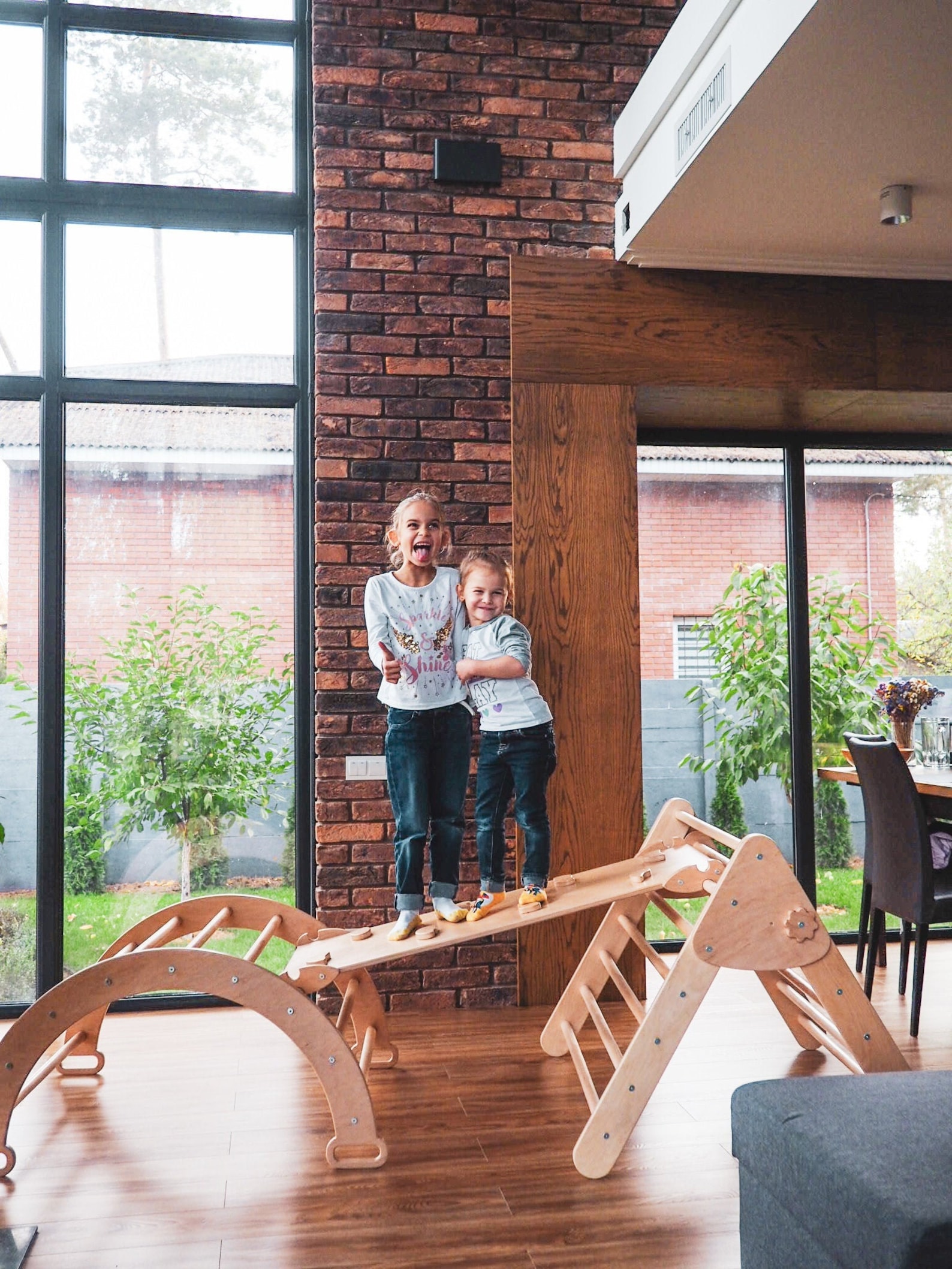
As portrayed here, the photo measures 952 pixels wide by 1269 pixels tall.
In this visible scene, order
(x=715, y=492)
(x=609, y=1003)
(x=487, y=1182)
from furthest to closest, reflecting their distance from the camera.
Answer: (x=715, y=492) → (x=609, y=1003) → (x=487, y=1182)

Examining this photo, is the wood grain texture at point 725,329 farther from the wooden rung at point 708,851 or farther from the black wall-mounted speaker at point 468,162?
the wooden rung at point 708,851

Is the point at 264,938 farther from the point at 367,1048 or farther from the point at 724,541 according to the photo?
the point at 724,541

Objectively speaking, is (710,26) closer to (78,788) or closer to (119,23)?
(119,23)

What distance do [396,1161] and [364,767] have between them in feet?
5.05

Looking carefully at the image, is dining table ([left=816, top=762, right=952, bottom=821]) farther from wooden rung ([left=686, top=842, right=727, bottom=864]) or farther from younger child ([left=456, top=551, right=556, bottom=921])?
younger child ([left=456, top=551, right=556, bottom=921])

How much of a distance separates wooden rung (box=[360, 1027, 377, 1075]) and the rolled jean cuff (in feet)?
1.40

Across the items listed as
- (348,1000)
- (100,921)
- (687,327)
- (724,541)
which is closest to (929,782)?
(724,541)

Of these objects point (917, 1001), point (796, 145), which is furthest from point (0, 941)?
point (796, 145)

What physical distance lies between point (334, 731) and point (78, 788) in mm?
986

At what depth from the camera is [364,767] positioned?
12.6 ft

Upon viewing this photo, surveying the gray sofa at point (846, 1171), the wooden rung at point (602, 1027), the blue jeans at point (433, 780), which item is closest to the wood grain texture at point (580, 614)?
the blue jeans at point (433, 780)

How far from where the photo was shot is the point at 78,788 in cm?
394

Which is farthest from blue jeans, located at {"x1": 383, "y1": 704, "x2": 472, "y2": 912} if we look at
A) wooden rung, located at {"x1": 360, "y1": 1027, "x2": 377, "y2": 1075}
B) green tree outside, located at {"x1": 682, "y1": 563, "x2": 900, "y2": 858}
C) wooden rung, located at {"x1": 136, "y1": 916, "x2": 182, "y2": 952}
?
green tree outside, located at {"x1": 682, "y1": 563, "x2": 900, "y2": 858}

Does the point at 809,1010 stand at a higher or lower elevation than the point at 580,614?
lower
